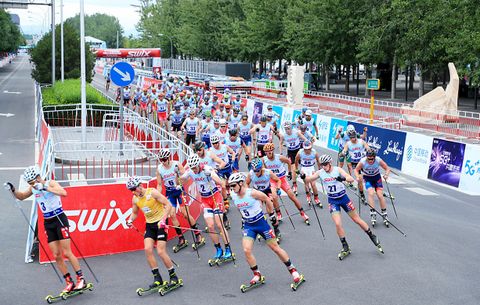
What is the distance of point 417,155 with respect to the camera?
74.9 ft

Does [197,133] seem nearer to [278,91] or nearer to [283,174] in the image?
[283,174]

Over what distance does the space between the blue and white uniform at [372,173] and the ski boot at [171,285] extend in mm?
5866

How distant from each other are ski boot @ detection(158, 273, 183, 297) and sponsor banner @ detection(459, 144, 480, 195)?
1216 centimetres

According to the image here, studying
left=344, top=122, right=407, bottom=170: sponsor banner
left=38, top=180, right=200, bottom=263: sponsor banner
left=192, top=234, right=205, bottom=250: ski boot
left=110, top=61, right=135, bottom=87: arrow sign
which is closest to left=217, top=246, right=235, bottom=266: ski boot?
left=192, top=234, right=205, bottom=250: ski boot

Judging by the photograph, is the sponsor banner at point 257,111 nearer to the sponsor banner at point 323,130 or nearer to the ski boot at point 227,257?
the sponsor banner at point 323,130

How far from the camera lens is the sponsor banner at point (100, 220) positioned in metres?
12.4

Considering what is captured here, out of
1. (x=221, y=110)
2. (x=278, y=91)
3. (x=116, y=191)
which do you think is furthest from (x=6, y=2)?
(x=116, y=191)

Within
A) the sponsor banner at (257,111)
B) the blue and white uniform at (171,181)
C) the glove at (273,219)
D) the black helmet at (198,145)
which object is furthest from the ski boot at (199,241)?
the sponsor banner at (257,111)

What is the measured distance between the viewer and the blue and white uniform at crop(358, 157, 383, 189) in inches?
584

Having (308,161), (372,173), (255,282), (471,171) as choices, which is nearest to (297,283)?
(255,282)

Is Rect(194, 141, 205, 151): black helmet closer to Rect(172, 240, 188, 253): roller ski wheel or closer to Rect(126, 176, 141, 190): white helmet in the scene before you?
Rect(172, 240, 188, 253): roller ski wheel

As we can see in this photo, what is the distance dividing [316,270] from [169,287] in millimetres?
2691

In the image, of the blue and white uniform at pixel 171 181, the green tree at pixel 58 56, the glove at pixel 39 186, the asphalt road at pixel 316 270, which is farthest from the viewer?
the green tree at pixel 58 56

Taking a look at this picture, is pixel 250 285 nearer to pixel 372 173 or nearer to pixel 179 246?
pixel 179 246
